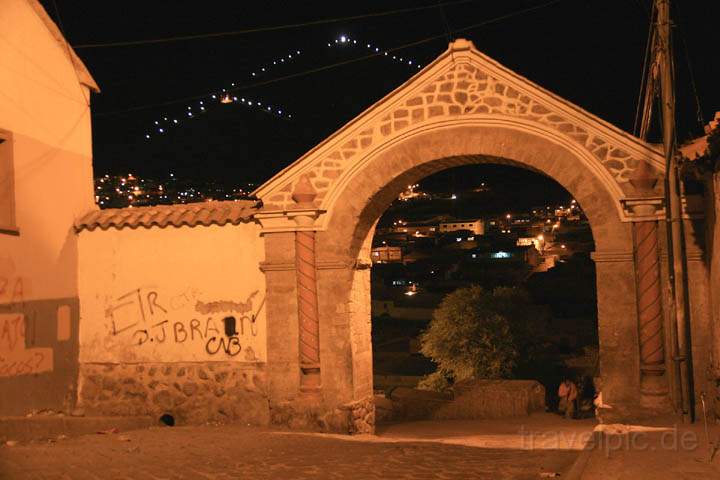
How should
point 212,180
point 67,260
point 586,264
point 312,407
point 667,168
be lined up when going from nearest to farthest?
point 667,168 → point 312,407 → point 67,260 → point 212,180 → point 586,264

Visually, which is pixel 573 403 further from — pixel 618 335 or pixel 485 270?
pixel 485 270

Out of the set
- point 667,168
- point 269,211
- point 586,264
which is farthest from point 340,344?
point 586,264

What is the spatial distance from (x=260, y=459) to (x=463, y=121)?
4907 mm

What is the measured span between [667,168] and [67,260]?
7856 millimetres

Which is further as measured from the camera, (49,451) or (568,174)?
(568,174)

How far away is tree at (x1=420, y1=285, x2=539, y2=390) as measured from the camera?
67.7 ft

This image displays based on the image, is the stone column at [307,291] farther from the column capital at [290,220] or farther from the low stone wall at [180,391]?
the low stone wall at [180,391]

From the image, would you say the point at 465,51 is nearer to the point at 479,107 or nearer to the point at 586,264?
the point at 479,107

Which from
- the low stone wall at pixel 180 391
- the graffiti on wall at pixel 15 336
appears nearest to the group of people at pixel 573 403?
the low stone wall at pixel 180 391

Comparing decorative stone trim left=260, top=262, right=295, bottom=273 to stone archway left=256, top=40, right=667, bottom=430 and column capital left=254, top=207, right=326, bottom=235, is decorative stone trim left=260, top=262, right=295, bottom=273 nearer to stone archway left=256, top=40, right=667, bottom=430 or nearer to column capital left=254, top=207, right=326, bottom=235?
stone archway left=256, top=40, right=667, bottom=430

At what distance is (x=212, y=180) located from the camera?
26078 mm

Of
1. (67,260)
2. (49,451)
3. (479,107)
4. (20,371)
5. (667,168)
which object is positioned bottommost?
(49,451)

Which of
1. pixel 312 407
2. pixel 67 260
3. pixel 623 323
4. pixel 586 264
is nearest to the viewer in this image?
pixel 623 323

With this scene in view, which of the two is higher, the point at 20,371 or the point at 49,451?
the point at 20,371
